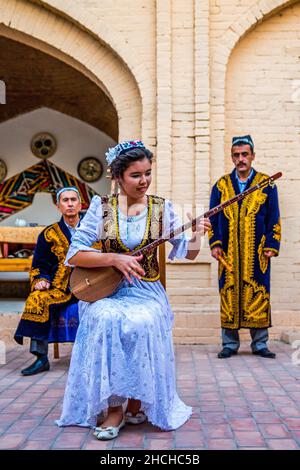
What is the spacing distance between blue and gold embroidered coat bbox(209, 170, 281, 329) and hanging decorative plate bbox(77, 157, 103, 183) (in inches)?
259

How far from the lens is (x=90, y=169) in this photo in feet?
38.7

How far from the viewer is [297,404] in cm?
375

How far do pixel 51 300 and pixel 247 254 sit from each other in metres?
1.83

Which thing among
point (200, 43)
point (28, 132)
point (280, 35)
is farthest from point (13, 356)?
point (28, 132)

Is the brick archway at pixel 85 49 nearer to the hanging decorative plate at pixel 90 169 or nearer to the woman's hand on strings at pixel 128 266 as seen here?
the woman's hand on strings at pixel 128 266

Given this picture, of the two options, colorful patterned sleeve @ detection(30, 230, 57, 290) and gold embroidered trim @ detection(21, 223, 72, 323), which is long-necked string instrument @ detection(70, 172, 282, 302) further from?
colorful patterned sleeve @ detection(30, 230, 57, 290)

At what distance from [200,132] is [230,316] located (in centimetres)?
207

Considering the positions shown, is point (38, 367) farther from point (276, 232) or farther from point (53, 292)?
point (276, 232)

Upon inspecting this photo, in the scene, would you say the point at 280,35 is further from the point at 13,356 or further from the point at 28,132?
the point at 28,132

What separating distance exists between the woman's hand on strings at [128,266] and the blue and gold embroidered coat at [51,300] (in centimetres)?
188

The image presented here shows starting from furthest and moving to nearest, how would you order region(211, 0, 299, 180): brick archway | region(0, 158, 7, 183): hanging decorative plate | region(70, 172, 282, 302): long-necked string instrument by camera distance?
region(0, 158, 7, 183): hanging decorative plate
region(211, 0, 299, 180): brick archway
region(70, 172, 282, 302): long-necked string instrument

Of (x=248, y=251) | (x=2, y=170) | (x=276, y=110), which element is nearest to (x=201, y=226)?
(x=248, y=251)

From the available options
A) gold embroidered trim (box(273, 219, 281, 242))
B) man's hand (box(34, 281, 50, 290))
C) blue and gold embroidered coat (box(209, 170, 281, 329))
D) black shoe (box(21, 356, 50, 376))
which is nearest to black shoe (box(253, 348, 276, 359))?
blue and gold embroidered coat (box(209, 170, 281, 329))

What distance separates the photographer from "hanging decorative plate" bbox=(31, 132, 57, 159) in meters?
11.7
